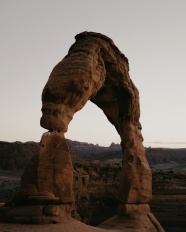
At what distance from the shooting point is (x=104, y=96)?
10367 mm

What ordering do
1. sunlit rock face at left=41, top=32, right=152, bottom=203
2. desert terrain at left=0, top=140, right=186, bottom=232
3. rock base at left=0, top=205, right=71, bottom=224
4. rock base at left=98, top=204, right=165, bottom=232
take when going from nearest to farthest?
rock base at left=0, top=205, right=71, bottom=224 → sunlit rock face at left=41, top=32, right=152, bottom=203 → rock base at left=98, top=204, right=165, bottom=232 → desert terrain at left=0, top=140, right=186, bottom=232

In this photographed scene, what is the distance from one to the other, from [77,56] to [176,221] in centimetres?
1045

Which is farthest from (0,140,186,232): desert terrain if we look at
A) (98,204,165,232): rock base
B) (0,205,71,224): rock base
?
(0,205,71,224): rock base

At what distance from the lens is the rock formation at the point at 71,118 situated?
673 centimetres

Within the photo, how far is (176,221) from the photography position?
15766 mm

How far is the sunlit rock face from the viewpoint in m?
7.45

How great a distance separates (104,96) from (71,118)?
2.81 m

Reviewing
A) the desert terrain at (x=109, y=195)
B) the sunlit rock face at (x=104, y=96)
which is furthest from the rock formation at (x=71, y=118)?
the desert terrain at (x=109, y=195)

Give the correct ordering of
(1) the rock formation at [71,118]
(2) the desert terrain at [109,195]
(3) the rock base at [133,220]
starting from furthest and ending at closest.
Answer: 1. (2) the desert terrain at [109,195]
2. (3) the rock base at [133,220]
3. (1) the rock formation at [71,118]

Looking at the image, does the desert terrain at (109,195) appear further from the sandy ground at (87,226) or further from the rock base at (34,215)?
the rock base at (34,215)

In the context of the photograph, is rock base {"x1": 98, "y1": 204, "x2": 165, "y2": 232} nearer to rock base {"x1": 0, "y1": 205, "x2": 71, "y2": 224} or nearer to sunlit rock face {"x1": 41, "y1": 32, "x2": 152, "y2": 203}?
sunlit rock face {"x1": 41, "y1": 32, "x2": 152, "y2": 203}

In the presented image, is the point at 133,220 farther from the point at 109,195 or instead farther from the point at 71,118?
the point at 109,195

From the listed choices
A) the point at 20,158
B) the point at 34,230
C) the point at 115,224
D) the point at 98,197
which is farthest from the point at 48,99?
the point at 20,158

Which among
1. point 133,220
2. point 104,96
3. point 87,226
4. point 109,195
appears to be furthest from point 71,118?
point 109,195
